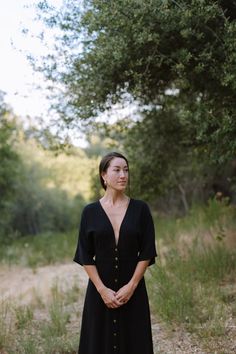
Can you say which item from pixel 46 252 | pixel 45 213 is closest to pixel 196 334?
pixel 46 252

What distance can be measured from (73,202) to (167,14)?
2475cm

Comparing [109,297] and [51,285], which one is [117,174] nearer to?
[109,297]

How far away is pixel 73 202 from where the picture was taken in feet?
95.9

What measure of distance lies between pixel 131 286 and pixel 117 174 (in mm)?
794

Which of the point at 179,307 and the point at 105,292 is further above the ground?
the point at 105,292

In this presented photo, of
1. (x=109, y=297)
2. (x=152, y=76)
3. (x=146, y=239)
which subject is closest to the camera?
(x=109, y=297)

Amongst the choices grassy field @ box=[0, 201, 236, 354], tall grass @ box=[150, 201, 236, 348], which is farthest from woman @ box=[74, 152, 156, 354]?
tall grass @ box=[150, 201, 236, 348]

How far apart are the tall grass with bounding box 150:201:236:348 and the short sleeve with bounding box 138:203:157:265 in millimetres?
1989

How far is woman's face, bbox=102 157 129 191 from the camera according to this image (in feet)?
11.3

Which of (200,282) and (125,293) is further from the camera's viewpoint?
(200,282)

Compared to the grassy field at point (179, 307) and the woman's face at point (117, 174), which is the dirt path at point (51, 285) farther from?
the woman's face at point (117, 174)

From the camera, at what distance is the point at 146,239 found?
11.2 ft

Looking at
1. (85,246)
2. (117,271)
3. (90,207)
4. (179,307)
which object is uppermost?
(90,207)

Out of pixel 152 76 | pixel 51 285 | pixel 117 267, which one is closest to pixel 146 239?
pixel 117 267
